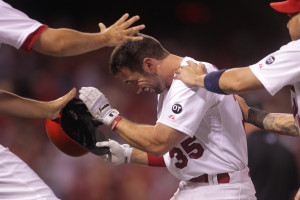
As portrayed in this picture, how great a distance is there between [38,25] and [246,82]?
1.09 meters

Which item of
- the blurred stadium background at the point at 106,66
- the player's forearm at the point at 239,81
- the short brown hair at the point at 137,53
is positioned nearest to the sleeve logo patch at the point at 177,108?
the player's forearm at the point at 239,81

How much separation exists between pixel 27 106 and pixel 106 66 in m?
4.16

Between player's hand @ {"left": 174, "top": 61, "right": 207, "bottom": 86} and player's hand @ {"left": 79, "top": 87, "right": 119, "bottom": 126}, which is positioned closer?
player's hand @ {"left": 174, "top": 61, "right": 207, "bottom": 86}

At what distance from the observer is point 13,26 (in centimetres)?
201

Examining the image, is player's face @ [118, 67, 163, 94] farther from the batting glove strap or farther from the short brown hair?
the batting glove strap

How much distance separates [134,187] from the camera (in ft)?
18.3

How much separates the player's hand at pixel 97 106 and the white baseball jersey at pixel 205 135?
0.32 meters

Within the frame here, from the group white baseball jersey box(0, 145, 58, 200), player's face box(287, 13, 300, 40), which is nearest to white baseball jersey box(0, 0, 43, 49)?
white baseball jersey box(0, 145, 58, 200)

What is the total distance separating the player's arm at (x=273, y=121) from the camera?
8.89 ft

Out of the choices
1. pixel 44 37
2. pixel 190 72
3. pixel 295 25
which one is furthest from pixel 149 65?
pixel 295 25

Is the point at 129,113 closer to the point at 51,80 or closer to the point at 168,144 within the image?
the point at 51,80

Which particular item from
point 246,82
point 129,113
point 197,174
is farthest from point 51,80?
point 246,82

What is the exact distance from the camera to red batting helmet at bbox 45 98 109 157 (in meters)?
2.70

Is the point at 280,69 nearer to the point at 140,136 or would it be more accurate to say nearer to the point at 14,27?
the point at 140,136
